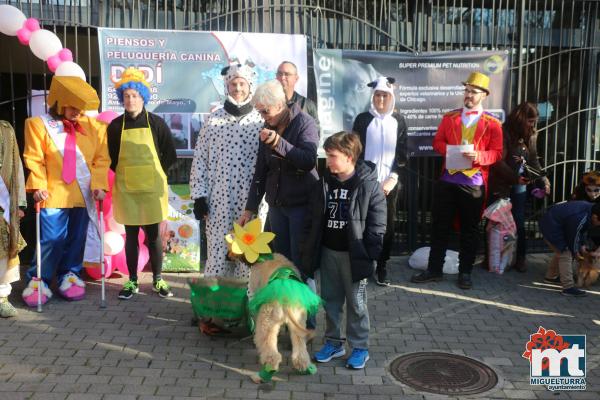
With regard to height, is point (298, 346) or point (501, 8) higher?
point (501, 8)

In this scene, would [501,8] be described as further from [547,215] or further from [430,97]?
[547,215]

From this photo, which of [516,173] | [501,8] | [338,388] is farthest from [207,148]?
[501,8]

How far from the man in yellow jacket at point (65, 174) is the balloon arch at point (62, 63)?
364 mm

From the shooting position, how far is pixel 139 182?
5332 millimetres

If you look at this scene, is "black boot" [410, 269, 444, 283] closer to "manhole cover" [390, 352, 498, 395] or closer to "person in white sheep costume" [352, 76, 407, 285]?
"person in white sheep costume" [352, 76, 407, 285]

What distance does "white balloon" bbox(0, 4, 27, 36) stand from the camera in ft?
18.2

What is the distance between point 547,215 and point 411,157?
168 centimetres

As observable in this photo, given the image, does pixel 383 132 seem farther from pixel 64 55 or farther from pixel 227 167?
pixel 64 55

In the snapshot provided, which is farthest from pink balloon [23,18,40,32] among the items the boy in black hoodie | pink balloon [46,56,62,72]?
the boy in black hoodie

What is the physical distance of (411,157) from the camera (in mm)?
7172

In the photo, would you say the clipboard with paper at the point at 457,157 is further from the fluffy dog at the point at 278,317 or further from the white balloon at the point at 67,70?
the white balloon at the point at 67,70

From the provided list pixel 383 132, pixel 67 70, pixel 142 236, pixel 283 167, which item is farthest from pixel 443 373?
pixel 67 70

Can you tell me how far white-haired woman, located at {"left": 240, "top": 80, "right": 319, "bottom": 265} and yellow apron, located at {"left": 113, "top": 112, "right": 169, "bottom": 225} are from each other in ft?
3.80

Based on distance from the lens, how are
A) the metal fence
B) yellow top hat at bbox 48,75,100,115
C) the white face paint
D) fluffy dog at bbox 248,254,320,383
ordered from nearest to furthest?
fluffy dog at bbox 248,254,320,383 < yellow top hat at bbox 48,75,100,115 < the white face paint < the metal fence
